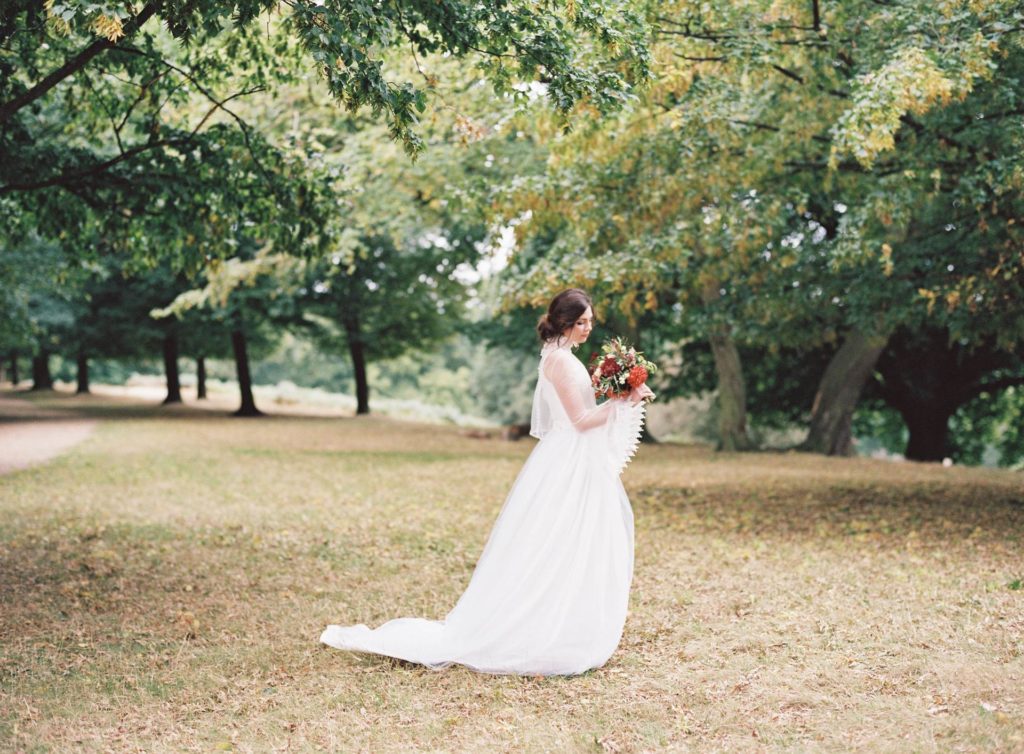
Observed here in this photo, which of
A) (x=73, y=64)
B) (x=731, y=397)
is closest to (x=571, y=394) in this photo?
(x=73, y=64)

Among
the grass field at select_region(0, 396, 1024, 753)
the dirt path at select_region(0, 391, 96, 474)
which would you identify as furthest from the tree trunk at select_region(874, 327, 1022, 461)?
the dirt path at select_region(0, 391, 96, 474)

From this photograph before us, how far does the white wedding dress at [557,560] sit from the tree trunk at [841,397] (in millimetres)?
17630

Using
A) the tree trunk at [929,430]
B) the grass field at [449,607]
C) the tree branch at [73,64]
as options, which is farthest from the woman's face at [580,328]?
the tree trunk at [929,430]

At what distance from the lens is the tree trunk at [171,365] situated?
37.4m

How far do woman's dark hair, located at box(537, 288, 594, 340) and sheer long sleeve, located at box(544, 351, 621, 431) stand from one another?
0.15 meters

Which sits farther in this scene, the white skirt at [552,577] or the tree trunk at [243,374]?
the tree trunk at [243,374]

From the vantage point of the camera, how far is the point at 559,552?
627 cm

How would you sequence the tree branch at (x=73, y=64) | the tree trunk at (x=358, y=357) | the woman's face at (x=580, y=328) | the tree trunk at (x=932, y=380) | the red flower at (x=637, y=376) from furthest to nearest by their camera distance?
the tree trunk at (x=358, y=357) → the tree trunk at (x=932, y=380) → the tree branch at (x=73, y=64) → the woman's face at (x=580, y=328) → the red flower at (x=637, y=376)

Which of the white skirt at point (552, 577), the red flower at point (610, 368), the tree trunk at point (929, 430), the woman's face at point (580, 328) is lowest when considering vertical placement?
the tree trunk at point (929, 430)

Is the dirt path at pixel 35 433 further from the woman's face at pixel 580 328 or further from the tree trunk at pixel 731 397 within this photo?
the tree trunk at pixel 731 397

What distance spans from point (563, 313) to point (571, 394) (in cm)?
53

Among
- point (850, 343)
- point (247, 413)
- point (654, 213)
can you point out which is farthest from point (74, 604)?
point (247, 413)

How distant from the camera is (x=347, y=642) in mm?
6641

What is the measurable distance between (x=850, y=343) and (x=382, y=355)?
68.0ft
